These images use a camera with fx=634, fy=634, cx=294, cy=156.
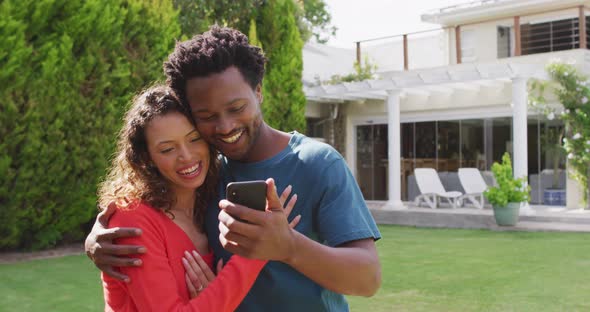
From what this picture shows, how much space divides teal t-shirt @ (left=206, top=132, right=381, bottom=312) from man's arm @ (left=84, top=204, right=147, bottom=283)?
276 mm

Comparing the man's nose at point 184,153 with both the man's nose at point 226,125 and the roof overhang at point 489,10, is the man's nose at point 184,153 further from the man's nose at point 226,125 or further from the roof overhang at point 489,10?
the roof overhang at point 489,10

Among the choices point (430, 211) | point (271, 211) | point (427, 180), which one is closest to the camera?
point (271, 211)

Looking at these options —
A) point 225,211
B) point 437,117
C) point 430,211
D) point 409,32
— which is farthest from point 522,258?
point 409,32

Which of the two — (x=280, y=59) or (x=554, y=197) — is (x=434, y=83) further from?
(x=554, y=197)

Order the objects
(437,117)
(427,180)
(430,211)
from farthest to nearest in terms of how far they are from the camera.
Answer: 1. (437,117)
2. (427,180)
3. (430,211)

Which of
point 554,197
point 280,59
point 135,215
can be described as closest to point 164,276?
point 135,215

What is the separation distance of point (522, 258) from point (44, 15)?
7.19 meters

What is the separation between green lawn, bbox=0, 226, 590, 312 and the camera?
5.82 metres

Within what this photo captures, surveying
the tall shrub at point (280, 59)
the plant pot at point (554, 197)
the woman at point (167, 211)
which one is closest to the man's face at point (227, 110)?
the woman at point (167, 211)

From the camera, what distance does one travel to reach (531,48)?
1775cm

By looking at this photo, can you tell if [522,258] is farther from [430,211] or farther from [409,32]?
[409,32]

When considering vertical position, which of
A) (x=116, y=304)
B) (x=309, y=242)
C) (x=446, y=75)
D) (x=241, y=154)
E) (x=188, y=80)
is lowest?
(x=116, y=304)

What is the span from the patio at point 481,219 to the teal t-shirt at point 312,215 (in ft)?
35.6

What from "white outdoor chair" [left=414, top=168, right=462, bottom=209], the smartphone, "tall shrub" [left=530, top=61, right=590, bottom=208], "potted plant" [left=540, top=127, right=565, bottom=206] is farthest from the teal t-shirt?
"potted plant" [left=540, top=127, right=565, bottom=206]
